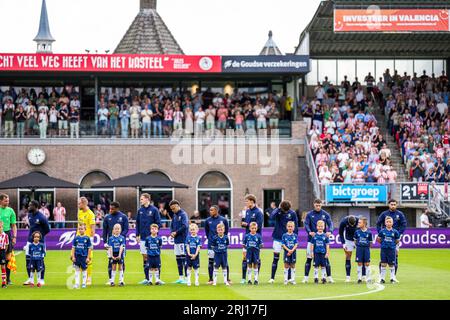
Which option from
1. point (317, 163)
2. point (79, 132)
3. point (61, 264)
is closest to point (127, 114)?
point (79, 132)

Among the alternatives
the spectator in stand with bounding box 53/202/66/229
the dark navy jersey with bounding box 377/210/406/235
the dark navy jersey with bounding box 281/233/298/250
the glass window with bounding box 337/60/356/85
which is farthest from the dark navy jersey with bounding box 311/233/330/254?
the glass window with bounding box 337/60/356/85

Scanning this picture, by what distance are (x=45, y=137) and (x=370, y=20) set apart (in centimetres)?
1540

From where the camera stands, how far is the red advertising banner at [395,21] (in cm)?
4728

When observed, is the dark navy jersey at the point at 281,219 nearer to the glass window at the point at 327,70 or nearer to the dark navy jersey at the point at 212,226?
the dark navy jersey at the point at 212,226

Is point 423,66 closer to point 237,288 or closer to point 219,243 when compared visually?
point 219,243

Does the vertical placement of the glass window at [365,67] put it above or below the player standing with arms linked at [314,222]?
above

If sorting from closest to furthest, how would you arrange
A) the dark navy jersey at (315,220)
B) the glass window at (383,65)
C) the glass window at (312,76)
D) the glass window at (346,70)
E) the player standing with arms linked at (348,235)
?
the dark navy jersey at (315,220), the player standing with arms linked at (348,235), the glass window at (312,76), the glass window at (346,70), the glass window at (383,65)

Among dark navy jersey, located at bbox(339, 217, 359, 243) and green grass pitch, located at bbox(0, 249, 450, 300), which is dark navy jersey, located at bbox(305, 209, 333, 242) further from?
green grass pitch, located at bbox(0, 249, 450, 300)

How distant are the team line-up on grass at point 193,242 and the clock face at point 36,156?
22809 millimetres

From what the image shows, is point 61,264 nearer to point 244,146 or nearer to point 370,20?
point 244,146

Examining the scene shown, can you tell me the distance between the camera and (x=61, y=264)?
3119 centimetres

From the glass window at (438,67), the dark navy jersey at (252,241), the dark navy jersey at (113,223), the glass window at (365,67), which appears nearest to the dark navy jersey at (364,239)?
the dark navy jersey at (252,241)

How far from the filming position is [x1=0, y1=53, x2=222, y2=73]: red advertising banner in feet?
155

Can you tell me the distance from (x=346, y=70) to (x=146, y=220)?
31.8 m
